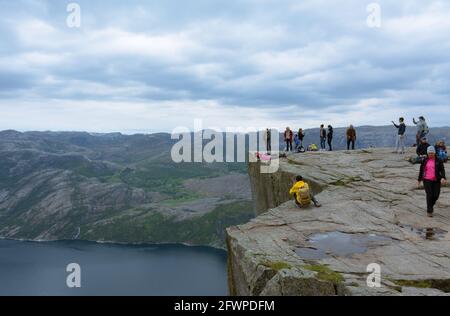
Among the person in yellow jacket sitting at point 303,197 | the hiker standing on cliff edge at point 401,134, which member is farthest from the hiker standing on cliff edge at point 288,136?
the person in yellow jacket sitting at point 303,197

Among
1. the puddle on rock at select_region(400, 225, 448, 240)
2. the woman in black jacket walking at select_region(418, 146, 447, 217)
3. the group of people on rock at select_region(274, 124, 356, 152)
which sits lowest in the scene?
the puddle on rock at select_region(400, 225, 448, 240)

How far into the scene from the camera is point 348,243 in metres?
20.3

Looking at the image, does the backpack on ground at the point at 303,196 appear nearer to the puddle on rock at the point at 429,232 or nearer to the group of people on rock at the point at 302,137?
the puddle on rock at the point at 429,232

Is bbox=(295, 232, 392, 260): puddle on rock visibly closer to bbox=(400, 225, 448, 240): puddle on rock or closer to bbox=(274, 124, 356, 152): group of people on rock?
bbox=(400, 225, 448, 240): puddle on rock

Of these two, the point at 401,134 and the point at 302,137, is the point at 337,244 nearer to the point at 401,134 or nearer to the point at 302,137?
the point at 401,134

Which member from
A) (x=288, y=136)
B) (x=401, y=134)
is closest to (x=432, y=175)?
(x=401, y=134)

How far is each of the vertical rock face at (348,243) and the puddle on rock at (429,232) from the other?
50 millimetres

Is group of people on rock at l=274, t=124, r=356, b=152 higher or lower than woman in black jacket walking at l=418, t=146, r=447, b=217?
higher

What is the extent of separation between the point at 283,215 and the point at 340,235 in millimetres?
5146

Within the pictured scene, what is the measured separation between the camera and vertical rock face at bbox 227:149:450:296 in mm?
15141

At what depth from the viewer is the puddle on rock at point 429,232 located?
21266 millimetres

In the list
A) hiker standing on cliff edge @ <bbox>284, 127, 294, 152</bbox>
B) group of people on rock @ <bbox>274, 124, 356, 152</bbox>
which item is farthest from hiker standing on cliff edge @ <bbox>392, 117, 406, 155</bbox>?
hiker standing on cliff edge @ <bbox>284, 127, 294, 152</bbox>

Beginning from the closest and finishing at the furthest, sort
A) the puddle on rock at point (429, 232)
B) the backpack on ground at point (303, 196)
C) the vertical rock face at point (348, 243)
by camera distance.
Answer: the vertical rock face at point (348, 243)
the puddle on rock at point (429, 232)
the backpack on ground at point (303, 196)
